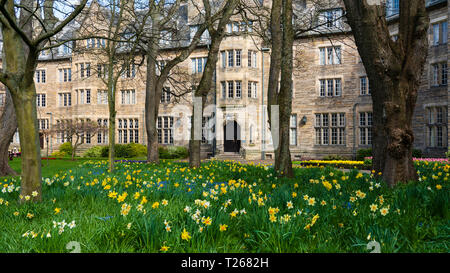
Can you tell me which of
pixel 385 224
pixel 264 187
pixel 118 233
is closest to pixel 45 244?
pixel 118 233

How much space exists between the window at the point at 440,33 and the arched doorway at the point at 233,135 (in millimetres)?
15818

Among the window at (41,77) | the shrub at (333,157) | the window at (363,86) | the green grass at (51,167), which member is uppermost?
the window at (41,77)

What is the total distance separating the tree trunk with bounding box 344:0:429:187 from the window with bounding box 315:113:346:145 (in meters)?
23.1

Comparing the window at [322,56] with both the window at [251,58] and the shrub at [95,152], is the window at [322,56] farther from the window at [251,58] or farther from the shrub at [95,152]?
the shrub at [95,152]

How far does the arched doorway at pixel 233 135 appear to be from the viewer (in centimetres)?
3206

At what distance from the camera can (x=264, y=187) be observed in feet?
20.4

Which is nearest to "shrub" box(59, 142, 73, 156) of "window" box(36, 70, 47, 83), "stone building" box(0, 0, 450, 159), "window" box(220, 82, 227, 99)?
"stone building" box(0, 0, 450, 159)

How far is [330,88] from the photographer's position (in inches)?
1169

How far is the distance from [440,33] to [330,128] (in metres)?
10.1

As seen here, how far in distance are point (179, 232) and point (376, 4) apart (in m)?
5.98

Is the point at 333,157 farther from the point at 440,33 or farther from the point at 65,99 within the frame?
the point at 65,99

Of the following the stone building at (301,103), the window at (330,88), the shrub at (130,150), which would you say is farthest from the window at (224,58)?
the shrub at (130,150)

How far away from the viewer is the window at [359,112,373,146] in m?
28.2

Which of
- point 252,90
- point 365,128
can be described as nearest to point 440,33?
point 365,128
